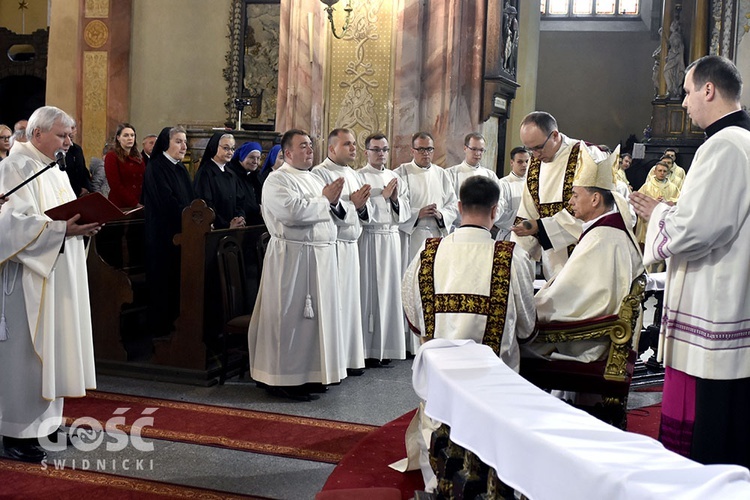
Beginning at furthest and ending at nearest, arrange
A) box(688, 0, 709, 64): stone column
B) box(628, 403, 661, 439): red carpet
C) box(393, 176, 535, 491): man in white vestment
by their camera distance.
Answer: box(688, 0, 709, 64): stone column < box(628, 403, 661, 439): red carpet < box(393, 176, 535, 491): man in white vestment

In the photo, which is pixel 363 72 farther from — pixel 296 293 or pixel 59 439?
pixel 59 439

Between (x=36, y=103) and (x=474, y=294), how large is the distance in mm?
16507

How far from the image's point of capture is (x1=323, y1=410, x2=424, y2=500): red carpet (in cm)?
375

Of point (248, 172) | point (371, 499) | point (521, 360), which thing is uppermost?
point (248, 172)

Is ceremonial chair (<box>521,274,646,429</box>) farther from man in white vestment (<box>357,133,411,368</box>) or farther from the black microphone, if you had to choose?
man in white vestment (<box>357,133,411,368</box>)

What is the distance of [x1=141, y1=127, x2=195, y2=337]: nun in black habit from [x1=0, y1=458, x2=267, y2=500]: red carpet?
287cm

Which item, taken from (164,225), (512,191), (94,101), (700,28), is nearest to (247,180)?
(164,225)

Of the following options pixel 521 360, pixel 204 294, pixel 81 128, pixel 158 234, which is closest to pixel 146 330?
pixel 158 234

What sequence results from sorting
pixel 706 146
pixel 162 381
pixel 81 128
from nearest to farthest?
pixel 706 146 < pixel 162 381 < pixel 81 128

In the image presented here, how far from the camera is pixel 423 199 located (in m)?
7.58

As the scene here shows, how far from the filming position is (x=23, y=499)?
3.75m

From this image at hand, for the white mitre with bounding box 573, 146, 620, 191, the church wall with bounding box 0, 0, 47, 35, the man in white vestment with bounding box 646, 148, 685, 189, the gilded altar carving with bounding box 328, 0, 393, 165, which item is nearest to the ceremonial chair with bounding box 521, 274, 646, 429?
the white mitre with bounding box 573, 146, 620, 191

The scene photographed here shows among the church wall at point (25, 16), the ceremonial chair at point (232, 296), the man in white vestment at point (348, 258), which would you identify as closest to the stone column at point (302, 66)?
the man in white vestment at point (348, 258)

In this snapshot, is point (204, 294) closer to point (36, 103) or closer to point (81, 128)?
point (81, 128)
